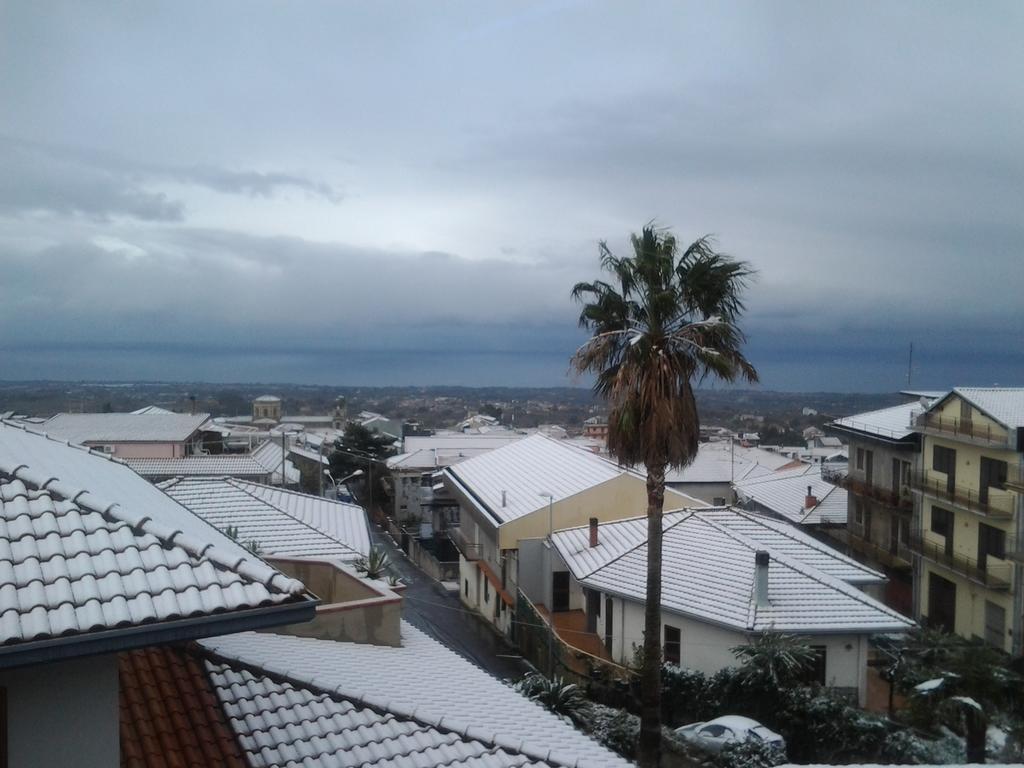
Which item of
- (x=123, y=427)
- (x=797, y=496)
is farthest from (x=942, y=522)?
(x=123, y=427)

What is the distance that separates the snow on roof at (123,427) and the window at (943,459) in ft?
157

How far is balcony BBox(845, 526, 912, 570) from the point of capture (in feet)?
123

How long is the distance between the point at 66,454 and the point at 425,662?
545 centimetres

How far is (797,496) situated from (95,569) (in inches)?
1817

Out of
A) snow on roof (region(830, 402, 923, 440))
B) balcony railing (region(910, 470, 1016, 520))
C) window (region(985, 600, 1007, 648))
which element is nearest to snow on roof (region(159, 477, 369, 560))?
balcony railing (region(910, 470, 1016, 520))

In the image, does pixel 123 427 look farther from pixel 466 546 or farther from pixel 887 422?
pixel 887 422

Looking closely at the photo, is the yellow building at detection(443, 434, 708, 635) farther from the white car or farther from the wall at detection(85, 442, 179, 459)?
the wall at detection(85, 442, 179, 459)

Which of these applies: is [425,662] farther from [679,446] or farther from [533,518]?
[533,518]

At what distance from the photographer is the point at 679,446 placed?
17.4 m

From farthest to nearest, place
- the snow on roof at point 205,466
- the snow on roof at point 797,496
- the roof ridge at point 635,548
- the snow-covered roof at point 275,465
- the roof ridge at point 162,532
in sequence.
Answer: the snow-covered roof at point 275,465 < the snow on roof at point 205,466 < the snow on roof at point 797,496 < the roof ridge at point 635,548 < the roof ridge at point 162,532

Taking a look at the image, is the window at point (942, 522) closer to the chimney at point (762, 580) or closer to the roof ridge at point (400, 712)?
the chimney at point (762, 580)

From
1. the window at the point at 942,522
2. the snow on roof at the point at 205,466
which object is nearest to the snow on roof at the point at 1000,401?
the window at the point at 942,522

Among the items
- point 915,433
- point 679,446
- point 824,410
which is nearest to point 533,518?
point 679,446

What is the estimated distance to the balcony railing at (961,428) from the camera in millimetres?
30047
